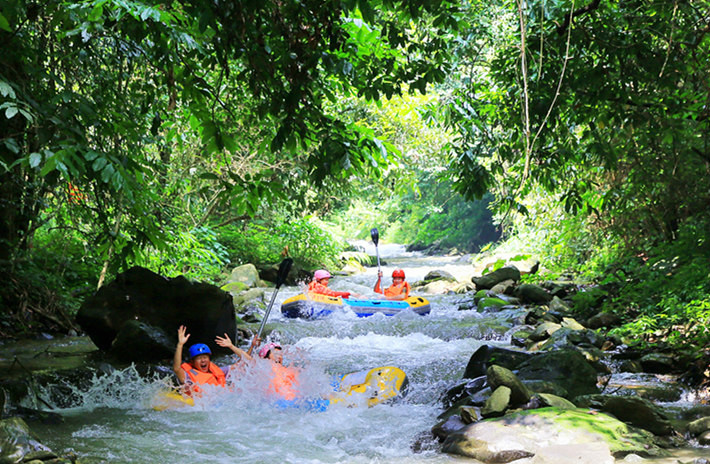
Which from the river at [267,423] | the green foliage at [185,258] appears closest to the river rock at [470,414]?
the river at [267,423]

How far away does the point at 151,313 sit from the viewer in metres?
7.22

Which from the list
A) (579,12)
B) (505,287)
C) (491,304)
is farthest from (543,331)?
(505,287)

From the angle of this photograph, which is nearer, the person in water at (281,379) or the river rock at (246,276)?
the person in water at (281,379)

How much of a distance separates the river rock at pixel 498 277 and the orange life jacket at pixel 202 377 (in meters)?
8.12

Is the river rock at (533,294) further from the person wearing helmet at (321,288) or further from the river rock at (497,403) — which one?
the river rock at (497,403)

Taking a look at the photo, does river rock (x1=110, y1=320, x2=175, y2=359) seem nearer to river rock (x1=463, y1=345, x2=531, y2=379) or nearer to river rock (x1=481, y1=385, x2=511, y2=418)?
river rock (x1=463, y1=345, x2=531, y2=379)

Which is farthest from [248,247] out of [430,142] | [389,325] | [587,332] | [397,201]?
[397,201]

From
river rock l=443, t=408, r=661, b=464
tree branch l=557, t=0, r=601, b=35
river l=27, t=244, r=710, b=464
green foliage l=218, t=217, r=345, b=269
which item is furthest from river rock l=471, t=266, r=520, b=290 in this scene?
river rock l=443, t=408, r=661, b=464

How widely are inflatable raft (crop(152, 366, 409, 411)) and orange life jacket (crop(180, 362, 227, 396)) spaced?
0.36 ft

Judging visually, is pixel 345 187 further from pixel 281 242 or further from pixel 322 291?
pixel 281 242

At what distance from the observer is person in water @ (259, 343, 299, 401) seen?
5696mm

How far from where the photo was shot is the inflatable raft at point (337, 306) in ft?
34.7

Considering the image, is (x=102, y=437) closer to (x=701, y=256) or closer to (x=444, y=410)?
(x=444, y=410)

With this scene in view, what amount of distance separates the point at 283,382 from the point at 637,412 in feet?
10.0
